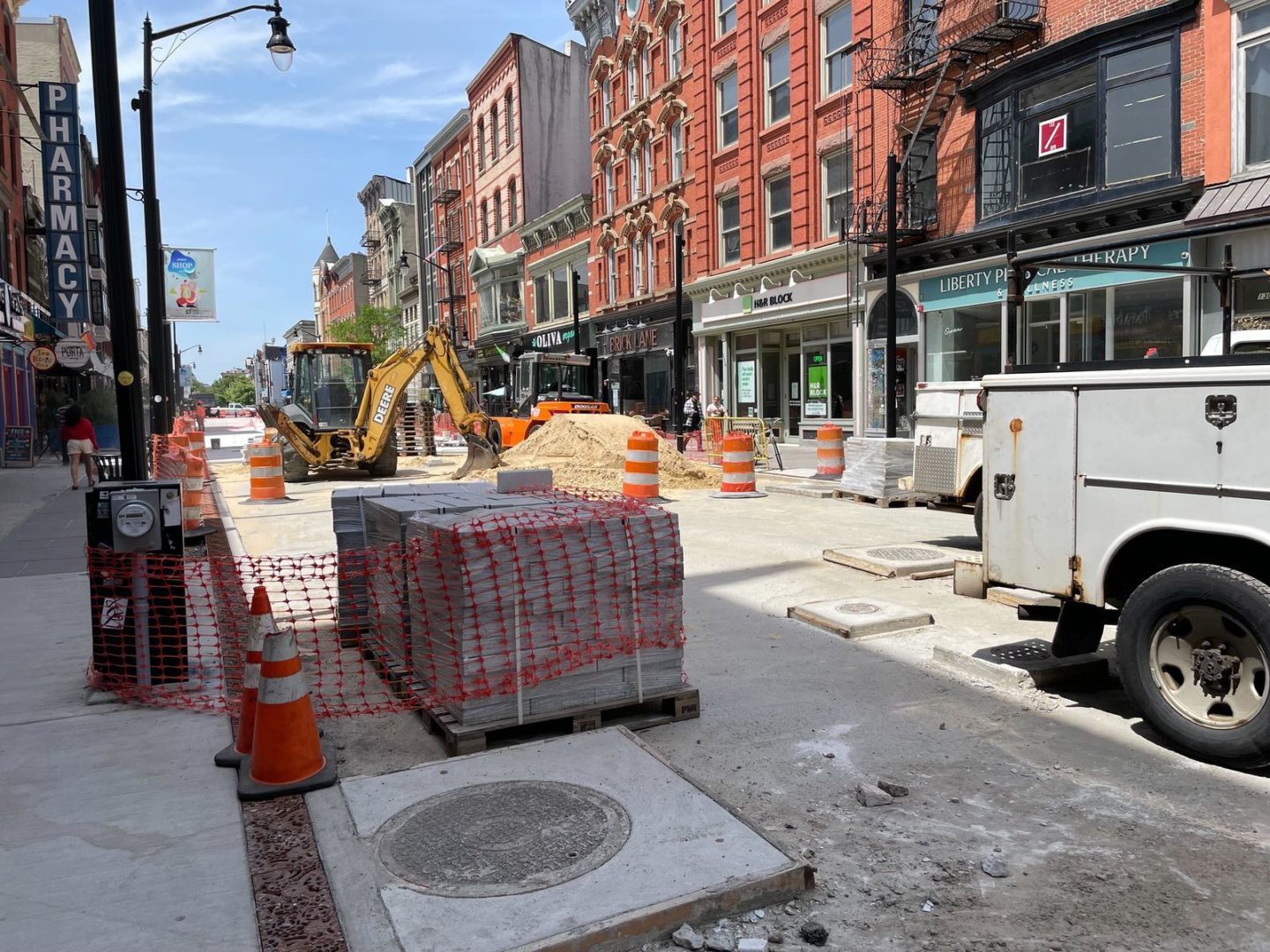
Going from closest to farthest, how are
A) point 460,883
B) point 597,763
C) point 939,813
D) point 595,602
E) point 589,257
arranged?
point 460,883
point 939,813
point 597,763
point 595,602
point 589,257

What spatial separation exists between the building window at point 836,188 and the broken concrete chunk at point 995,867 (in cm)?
2287

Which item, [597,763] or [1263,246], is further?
[1263,246]

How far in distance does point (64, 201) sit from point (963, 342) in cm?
2148

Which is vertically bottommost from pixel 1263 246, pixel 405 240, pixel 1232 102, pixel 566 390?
pixel 566 390

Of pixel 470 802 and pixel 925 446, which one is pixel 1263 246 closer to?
pixel 925 446

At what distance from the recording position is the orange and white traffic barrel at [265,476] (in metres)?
16.2

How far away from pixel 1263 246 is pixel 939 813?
1484cm

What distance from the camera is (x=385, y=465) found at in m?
19.9

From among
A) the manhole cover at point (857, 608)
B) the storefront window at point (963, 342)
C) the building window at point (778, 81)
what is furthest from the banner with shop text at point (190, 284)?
the manhole cover at point (857, 608)

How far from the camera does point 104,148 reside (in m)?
6.47

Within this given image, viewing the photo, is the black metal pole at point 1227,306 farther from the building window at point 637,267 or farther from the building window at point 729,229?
the building window at point 637,267

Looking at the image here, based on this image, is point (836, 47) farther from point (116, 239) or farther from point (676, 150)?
point (116, 239)

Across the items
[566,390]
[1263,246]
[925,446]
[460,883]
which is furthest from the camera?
[566,390]

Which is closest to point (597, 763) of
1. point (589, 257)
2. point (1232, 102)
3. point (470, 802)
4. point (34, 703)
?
point (470, 802)
